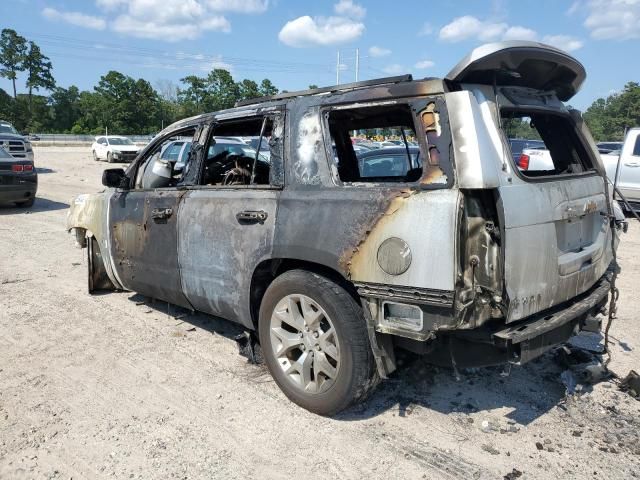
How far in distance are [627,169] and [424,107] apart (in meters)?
10.9

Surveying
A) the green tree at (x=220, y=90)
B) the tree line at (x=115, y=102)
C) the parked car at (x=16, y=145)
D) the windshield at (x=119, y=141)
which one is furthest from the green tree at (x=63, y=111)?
the parked car at (x=16, y=145)

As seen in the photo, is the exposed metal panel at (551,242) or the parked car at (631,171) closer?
the exposed metal panel at (551,242)

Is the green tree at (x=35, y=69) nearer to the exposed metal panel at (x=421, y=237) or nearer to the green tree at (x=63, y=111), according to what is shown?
the green tree at (x=63, y=111)

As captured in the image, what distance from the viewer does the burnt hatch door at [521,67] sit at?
274 cm

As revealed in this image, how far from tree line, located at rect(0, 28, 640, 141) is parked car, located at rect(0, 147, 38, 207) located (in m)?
59.1

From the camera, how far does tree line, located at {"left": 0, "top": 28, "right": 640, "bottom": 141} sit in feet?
219

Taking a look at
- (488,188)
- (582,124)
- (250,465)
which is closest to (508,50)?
(488,188)

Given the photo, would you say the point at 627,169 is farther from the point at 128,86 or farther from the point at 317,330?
the point at 128,86

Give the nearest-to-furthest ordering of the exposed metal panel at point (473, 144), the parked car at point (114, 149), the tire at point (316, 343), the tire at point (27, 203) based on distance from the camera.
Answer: the exposed metal panel at point (473, 144) < the tire at point (316, 343) < the tire at point (27, 203) < the parked car at point (114, 149)

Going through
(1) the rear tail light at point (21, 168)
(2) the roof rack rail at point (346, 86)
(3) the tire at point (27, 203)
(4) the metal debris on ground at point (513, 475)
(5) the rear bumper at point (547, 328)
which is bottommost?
(4) the metal debris on ground at point (513, 475)

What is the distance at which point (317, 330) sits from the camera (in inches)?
126

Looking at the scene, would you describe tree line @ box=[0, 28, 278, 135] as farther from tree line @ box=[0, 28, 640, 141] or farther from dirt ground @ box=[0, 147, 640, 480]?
dirt ground @ box=[0, 147, 640, 480]

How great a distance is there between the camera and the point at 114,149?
2898cm

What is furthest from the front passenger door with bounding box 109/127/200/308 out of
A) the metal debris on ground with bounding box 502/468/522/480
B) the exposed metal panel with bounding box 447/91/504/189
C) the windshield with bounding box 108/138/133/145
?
the windshield with bounding box 108/138/133/145
